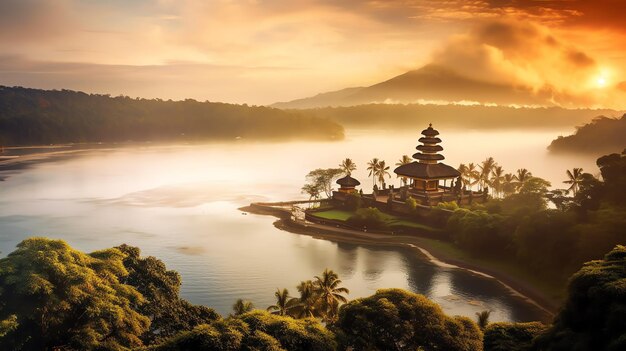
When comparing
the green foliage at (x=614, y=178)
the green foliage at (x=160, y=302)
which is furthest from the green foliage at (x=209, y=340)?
the green foliage at (x=614, y=178)

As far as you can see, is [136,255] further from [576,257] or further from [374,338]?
[576,257]

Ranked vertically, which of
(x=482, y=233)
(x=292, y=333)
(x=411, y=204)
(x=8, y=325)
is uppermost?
(x=411, y=204)

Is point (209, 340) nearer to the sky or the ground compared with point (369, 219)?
nearer to the sky

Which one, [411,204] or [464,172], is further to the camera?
[464,172]

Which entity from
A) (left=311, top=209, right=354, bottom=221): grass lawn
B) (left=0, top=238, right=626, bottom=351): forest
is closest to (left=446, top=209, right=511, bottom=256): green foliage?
(left=311, top=209, right=354, bottom=221): grass lawn

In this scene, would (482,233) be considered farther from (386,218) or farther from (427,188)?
(427,188)

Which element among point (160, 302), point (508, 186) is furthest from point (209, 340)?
point (508, 186)
